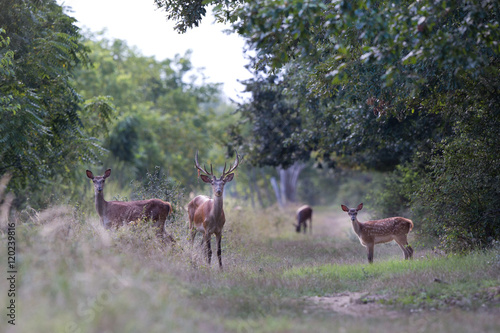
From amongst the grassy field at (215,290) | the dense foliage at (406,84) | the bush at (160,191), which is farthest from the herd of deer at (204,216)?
the bush at (160,191)

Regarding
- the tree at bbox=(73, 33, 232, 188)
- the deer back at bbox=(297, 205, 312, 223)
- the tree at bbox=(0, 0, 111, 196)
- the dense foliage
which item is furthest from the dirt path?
the tree at bbox=(73, 33, 232, 188)

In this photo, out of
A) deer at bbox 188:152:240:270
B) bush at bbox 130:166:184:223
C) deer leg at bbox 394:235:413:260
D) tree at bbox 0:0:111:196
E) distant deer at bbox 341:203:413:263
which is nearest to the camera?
deer at bbox 188:152:240:270

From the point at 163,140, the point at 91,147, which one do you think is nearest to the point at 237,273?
the point at 91,147

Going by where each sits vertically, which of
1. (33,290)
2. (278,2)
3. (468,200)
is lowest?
(33,290)

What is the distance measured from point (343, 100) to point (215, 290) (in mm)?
7911

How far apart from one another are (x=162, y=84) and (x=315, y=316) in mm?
35871

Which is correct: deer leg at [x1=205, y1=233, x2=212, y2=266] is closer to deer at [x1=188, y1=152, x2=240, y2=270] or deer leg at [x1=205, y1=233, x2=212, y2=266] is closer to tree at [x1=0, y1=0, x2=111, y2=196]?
deer at [x1=188, y1=152, x2=240, y2=270]

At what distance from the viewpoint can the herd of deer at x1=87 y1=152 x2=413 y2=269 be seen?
12328 millimetres

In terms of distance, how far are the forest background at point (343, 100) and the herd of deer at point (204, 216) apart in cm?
104

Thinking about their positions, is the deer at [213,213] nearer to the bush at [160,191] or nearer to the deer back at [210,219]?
the deer back at [210,219]

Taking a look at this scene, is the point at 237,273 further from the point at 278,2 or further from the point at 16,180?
the point at 16,180

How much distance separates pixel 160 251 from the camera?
10.5 meters

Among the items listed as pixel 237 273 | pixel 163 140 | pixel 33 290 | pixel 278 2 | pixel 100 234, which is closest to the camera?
pixel 33 290

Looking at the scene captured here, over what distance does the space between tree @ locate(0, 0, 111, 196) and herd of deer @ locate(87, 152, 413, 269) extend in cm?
201
